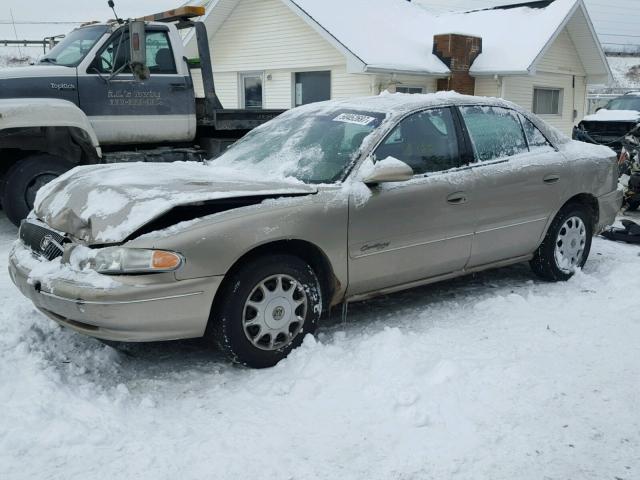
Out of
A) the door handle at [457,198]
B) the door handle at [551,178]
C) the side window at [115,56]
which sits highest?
the side window at [115,56]

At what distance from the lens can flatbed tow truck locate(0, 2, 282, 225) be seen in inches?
286

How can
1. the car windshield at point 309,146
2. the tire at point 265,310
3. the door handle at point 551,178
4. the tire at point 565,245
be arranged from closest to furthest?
A: the tire at point 265,310, the car windshield at point 309,146, the door handle at point 551,178, the tire at point 565,245

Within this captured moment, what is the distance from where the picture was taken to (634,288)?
553 cm

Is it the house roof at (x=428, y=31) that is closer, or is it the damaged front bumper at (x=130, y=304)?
the damaged front bumper at (x=130, y=304)

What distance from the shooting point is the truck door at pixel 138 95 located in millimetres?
7945

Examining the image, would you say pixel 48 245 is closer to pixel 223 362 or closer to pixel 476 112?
pixel 223 362

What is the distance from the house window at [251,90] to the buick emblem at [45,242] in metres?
15.1

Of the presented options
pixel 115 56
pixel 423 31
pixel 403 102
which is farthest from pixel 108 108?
pixel 423 31

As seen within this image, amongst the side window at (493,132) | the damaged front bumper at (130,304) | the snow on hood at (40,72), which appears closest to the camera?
the damaged front bumper at (130,304)

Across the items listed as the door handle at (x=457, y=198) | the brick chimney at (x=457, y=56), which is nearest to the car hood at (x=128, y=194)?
the door handle at (x=457, y=198)

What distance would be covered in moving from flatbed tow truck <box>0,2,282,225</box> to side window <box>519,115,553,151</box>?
442 cm

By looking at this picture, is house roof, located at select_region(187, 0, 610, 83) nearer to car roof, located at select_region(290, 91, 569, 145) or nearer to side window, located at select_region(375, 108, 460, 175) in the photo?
car roof, located at select_region(290, 91, 569, 145)

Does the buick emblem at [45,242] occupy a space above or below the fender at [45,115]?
below

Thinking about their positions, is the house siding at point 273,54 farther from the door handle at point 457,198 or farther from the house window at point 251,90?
the door handle at point 457,198
